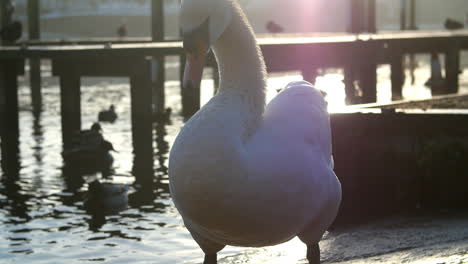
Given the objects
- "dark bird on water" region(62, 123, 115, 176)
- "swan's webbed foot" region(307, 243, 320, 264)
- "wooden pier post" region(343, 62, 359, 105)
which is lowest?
"dark bird on water" region(62, 123, 115, 176)

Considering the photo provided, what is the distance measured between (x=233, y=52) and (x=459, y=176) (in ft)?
14.8

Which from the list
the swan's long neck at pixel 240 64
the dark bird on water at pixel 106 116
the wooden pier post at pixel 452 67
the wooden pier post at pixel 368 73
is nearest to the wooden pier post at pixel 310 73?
the wooden pier post at pixel 368 73

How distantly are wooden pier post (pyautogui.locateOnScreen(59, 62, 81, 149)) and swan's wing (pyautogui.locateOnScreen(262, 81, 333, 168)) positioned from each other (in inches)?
477

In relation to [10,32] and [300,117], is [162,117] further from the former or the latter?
[300,117]

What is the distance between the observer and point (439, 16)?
391ft

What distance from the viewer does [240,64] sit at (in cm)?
559

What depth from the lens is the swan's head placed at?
516 cm

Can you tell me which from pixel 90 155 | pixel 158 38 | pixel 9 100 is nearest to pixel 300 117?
pixel 90 155

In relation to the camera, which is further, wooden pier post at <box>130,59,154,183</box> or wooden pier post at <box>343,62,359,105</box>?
wooden pier post at <box>343,62,359,105</box>

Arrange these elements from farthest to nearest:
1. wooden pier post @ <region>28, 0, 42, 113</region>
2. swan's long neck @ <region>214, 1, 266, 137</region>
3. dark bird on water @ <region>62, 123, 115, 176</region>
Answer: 1. wooden pier post @ <region>28, 0, 42, 113</region>
2. dark bird on water @ <region>62, 123, 115, 176</region>
3. swan's long neck @ <region>214, 1, 266, 137</region>

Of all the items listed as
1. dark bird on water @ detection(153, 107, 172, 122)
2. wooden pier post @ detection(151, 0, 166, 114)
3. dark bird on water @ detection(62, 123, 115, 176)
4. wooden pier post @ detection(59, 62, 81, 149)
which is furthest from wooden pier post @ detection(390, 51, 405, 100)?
dark bird on water @ detection(62, 123, 115, 176)

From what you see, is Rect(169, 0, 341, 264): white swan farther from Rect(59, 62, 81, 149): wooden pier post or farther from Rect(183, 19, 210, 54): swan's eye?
Rect(59, 62, 81, 149): wooden pier post

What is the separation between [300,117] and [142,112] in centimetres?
1229

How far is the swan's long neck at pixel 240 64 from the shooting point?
5.52 m
